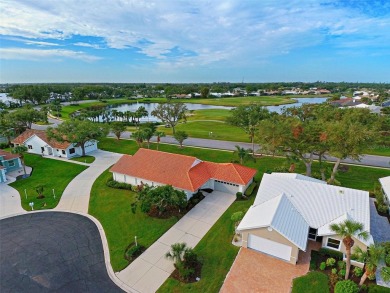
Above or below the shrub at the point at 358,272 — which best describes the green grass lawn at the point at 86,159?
below

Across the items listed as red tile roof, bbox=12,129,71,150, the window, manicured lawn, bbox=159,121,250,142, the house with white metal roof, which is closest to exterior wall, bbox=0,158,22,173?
red tile roof, bbox=12,129,71,150

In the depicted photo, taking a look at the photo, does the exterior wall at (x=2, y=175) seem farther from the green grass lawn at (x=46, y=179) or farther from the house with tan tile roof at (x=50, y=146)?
the house with tan tile roof at (x=50, y=146)

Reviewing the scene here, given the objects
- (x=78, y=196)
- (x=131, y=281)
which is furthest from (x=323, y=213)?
(x=78, y=196)

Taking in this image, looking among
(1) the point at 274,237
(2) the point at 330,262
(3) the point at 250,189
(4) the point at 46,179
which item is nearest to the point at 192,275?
(1) the point at 274,237

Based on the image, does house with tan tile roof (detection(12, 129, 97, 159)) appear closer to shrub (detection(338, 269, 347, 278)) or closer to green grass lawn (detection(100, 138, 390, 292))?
green grass lawn (detection(100, 138, 390, 292))

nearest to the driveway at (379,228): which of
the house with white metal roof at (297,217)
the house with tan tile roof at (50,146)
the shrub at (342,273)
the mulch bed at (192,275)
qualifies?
the house with white metal roof at (297,217)

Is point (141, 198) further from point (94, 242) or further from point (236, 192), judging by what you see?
point (236, 192)

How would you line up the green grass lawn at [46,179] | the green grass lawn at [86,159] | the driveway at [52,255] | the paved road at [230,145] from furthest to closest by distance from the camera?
the green grass lawn at [86,159] → the paved road at [230,145] → the green grass lawn at [46,179] → the driveway at [52,255]
